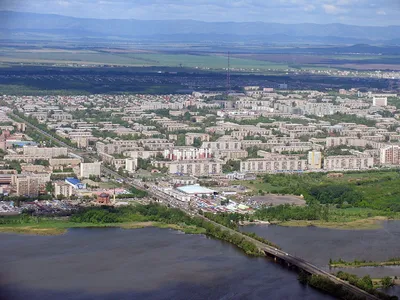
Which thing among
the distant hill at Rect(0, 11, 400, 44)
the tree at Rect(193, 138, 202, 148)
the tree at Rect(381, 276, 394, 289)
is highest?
the distant hill at Rect(0, 11, 400, 44)

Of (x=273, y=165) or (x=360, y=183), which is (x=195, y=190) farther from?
(x=273, y=165)

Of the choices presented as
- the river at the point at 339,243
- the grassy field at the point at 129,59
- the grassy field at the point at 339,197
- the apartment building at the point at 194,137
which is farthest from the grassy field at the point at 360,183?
the grassy field at the point at 129,59

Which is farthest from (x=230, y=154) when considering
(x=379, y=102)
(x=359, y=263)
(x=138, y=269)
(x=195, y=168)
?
(x=379, y=102)

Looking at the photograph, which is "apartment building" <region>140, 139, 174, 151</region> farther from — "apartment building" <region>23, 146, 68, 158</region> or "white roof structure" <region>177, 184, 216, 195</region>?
"white roof structure" <region>177, 184, 216, 195</region>

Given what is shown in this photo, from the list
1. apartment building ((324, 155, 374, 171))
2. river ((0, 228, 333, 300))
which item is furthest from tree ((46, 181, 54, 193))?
apartment building ((324, 155, 374, 171))

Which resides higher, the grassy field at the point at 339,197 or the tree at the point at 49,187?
the tree at the point at 49,187

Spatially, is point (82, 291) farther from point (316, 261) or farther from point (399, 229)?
point (399, 229)

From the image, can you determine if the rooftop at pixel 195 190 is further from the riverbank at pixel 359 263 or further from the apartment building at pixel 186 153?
the riverbank at pixel 359 263
